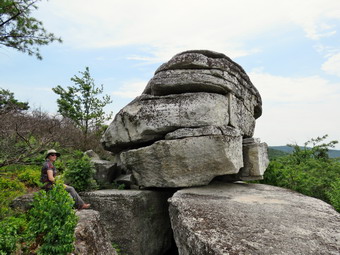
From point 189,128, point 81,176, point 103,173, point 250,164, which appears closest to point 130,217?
point 81,176

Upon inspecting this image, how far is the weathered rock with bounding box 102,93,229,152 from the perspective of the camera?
6.50 m

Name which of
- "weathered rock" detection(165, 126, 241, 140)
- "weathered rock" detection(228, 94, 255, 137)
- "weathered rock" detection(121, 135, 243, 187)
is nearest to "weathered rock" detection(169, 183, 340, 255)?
"weathered rock" detection(121, 135, 243, 187)

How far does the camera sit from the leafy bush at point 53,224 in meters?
3.32

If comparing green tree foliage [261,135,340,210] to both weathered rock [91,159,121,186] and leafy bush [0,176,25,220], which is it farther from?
leafy bush [0,176,25,220]

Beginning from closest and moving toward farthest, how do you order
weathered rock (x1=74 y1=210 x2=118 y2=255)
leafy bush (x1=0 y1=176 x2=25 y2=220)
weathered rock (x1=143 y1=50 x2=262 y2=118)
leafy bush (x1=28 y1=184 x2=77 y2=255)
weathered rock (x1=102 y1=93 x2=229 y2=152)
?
leafy bush (x1=28 y1=184 x2=77 y2=255) < weathered rock (x1=74 y1=210 x2=118 y2=255) < leafy bush (x1=0 y1=176 x2=25 y2=220) < weathered rock (x1=102 y1=93 x2=229 y2=152) < weathered rock (x1=143 y1=50 x2=262 y2=118)

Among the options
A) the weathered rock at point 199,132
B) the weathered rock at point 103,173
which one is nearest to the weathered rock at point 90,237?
the weathered rock at point 199,132

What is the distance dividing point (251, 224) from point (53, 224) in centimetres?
320

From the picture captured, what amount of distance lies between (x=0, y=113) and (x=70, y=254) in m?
2.73

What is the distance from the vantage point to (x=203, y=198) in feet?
17.6

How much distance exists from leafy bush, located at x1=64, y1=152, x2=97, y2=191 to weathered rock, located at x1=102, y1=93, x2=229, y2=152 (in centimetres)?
156

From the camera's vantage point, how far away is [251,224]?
4.02 meters

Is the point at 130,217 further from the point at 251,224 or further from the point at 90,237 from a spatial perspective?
the point at 251,224

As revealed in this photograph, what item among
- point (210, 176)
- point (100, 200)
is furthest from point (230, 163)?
point (100, 200)

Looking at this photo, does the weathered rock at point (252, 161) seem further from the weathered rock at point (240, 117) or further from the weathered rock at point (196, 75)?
the weathered rock at point (196, 75)
